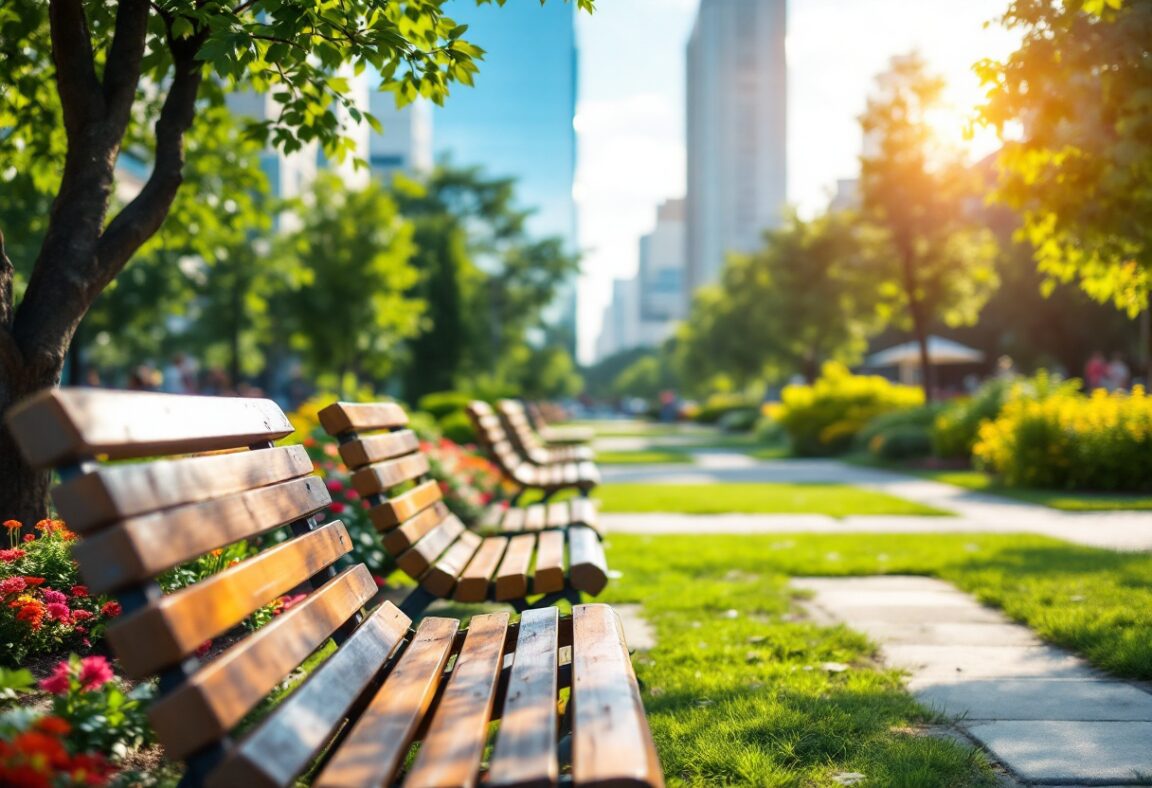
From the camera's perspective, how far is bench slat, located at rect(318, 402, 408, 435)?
3.52 metres

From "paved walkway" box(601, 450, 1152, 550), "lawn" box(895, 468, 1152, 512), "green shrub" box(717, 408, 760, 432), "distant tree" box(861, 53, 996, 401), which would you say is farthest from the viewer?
"green shrub" box(717, 408, 760, 432)

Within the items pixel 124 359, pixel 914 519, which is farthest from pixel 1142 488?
pixel 124 359

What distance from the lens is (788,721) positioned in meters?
3.32

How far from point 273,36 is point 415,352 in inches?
1336

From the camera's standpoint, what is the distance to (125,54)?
429 cm

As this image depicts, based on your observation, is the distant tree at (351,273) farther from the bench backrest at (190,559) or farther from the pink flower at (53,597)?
the bench backrest at (190,559)

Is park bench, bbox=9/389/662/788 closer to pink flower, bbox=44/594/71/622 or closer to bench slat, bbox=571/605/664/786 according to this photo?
bench slat, bbox=571/605/664/786

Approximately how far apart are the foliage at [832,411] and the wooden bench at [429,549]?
19.0 metres

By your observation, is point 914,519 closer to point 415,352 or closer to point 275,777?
point 275,777

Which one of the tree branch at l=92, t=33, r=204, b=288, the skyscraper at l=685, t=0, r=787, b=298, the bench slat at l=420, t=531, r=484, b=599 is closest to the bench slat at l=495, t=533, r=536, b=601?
the bench slat at l=420, t=531, r=484, b=599

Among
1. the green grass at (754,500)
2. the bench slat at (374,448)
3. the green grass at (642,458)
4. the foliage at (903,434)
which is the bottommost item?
the green grass at (642,458)

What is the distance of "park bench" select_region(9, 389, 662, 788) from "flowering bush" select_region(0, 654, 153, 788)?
19 centimetres

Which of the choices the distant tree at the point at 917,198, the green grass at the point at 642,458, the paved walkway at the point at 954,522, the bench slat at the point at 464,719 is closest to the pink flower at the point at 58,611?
the bench slat at the point at 464,719

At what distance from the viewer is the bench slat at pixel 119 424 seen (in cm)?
169
